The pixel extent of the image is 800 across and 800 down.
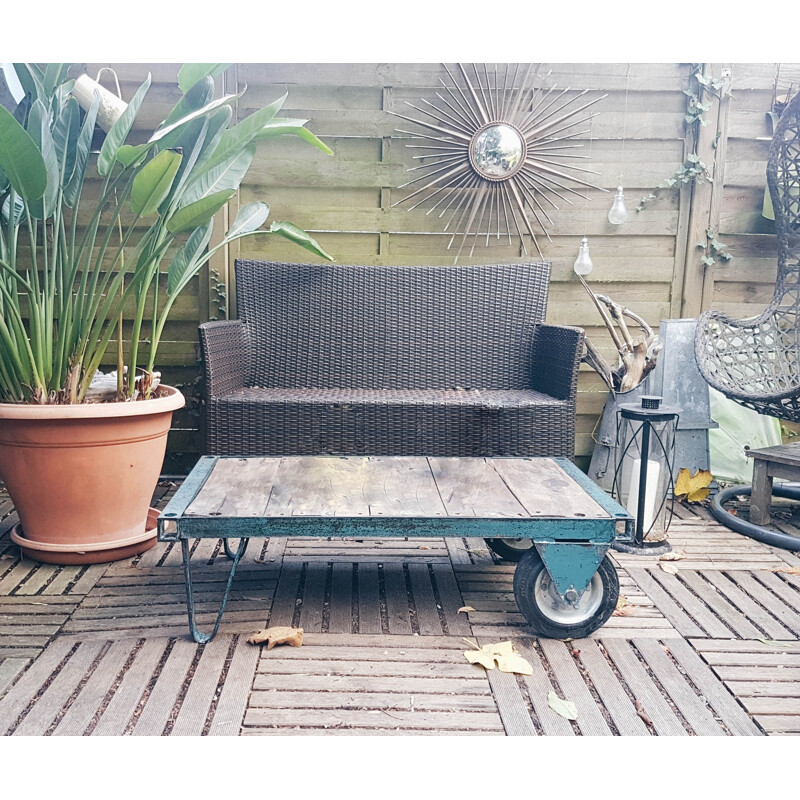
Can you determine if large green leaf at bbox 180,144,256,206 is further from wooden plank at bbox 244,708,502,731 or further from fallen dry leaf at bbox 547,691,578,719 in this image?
fallen dry leaf at bbox 547,691,578,719

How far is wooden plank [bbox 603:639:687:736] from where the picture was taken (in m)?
1.32

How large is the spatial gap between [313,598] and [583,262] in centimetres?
194

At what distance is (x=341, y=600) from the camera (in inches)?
73.7

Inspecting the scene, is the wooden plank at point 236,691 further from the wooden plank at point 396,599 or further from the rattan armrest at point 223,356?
the rattan armrest at point 223,356

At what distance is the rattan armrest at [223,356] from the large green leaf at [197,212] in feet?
1.44

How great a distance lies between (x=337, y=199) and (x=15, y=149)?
60.0 inches

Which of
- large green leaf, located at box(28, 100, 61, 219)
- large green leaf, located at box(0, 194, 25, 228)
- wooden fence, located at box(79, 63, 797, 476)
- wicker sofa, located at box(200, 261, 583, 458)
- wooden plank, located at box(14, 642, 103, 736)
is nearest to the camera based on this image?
wooden plank, located at box(14, 642, 103, 736)

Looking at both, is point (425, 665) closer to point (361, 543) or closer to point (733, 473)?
point (361, 543)

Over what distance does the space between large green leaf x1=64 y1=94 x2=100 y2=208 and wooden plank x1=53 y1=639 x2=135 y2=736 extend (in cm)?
138

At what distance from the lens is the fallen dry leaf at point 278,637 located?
1603mm

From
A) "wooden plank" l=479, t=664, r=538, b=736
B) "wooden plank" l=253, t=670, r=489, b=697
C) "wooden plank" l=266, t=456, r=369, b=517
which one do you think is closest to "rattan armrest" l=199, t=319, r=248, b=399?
"wooden plank" l=266, t=456, r=369, b=517

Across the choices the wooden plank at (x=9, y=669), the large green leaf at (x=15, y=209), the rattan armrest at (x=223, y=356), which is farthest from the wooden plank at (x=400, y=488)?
the large green leaf at (x=15, y=209)

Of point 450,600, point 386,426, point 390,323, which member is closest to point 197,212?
point 386,426

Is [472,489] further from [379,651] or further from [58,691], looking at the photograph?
[58,691]
